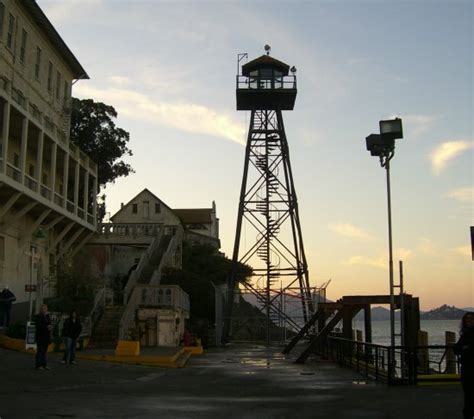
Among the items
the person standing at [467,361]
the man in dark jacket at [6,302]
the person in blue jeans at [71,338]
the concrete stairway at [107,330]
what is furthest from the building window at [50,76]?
the person standing at [467,361]

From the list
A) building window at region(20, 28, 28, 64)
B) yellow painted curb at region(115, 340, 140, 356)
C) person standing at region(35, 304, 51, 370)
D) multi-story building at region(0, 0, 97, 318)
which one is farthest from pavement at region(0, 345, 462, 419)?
building window at region(20, 28, 28, 64)

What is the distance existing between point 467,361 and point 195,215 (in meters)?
90.5

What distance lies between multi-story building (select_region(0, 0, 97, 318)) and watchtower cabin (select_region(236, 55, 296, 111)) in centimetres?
1144

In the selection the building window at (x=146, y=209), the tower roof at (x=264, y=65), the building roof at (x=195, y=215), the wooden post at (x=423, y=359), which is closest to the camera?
the wooden post at (x=423, y=359)

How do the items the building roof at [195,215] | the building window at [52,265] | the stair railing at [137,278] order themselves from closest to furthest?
the stair railing at [137,278] < the building window at [52,265] < the building roof at [195,215]

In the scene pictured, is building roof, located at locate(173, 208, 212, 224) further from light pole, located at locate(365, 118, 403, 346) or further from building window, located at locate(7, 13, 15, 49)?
light pole, located at locate(365, 118, 403, 346)

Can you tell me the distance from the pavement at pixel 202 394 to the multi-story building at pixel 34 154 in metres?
7.92

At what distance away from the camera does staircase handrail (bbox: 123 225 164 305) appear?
3373cm

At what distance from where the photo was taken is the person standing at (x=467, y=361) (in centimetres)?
899

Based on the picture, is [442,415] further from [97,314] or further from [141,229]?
[141,229]

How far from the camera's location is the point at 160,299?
31.7 metres

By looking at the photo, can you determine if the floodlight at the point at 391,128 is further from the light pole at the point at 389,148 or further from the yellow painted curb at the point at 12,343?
the yellow painted curb at the point at 12,343

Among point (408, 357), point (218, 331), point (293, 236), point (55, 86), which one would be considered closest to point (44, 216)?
point (55, 86)

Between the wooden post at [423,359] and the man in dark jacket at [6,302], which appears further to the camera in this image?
the man in dark jacket at [6,302]
